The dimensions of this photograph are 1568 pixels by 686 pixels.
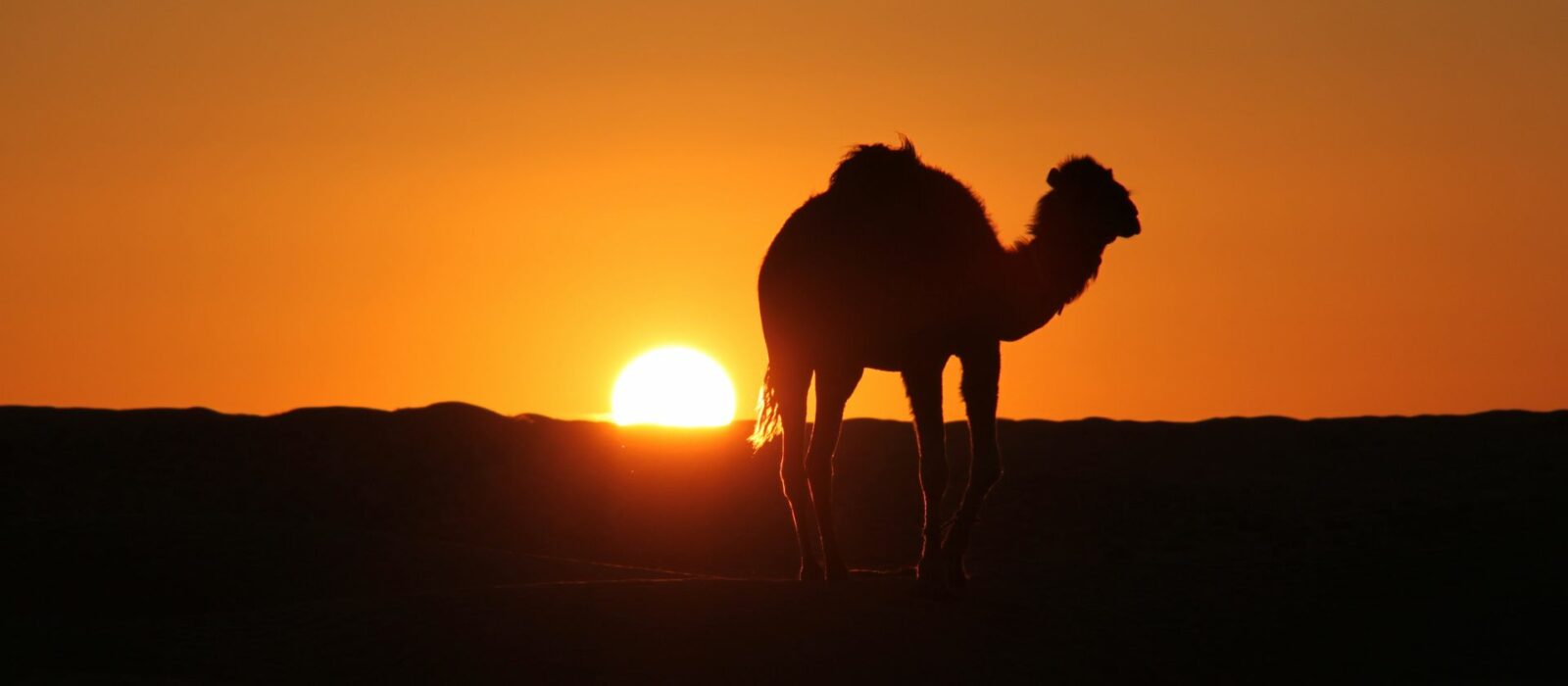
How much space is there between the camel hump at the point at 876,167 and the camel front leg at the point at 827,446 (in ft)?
4.10

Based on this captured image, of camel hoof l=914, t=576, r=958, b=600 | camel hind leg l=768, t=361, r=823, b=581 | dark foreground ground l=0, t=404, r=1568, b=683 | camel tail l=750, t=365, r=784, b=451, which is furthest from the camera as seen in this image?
camel tail l=750, t=365, r=784, b=451

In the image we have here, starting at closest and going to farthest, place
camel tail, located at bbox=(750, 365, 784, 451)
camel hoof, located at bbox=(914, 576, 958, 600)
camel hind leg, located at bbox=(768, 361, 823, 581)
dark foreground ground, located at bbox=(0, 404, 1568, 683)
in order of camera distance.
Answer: dark foreground ground, located at bbox=(0, 404, 1568, 683)
camel hoof, located at bbox=(914, 576, 958, 600)
camel hind leg, located at bbox=(768, 361, 823, 581)
camel tail, located at bbox=(750, 365, 784, 451)

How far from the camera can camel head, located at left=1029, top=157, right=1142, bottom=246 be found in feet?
48.1

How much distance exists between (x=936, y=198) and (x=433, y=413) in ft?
65.6

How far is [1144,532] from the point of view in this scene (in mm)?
25609

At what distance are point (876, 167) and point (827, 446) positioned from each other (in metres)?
1.90

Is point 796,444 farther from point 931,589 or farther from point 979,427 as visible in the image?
point 931,589

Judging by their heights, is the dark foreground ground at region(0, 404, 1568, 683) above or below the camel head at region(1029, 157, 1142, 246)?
below

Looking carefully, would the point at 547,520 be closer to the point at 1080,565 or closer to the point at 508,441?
the point at 508,441

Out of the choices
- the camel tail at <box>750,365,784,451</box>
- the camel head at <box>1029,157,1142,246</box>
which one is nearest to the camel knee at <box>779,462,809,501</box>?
the camel tail at <box>750,365,784,451</box>

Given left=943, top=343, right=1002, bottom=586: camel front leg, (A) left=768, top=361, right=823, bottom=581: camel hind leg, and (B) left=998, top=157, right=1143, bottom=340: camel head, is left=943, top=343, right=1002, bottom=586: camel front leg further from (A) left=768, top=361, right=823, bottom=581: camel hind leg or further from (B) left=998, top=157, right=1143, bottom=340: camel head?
(A) left=768, top=361, right=823, bottom=581: camel hind leg

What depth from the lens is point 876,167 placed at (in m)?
14.1

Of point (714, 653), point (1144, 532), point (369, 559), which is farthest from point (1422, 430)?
point (714, 653)

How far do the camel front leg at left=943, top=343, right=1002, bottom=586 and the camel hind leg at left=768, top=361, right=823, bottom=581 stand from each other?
3.56ft
